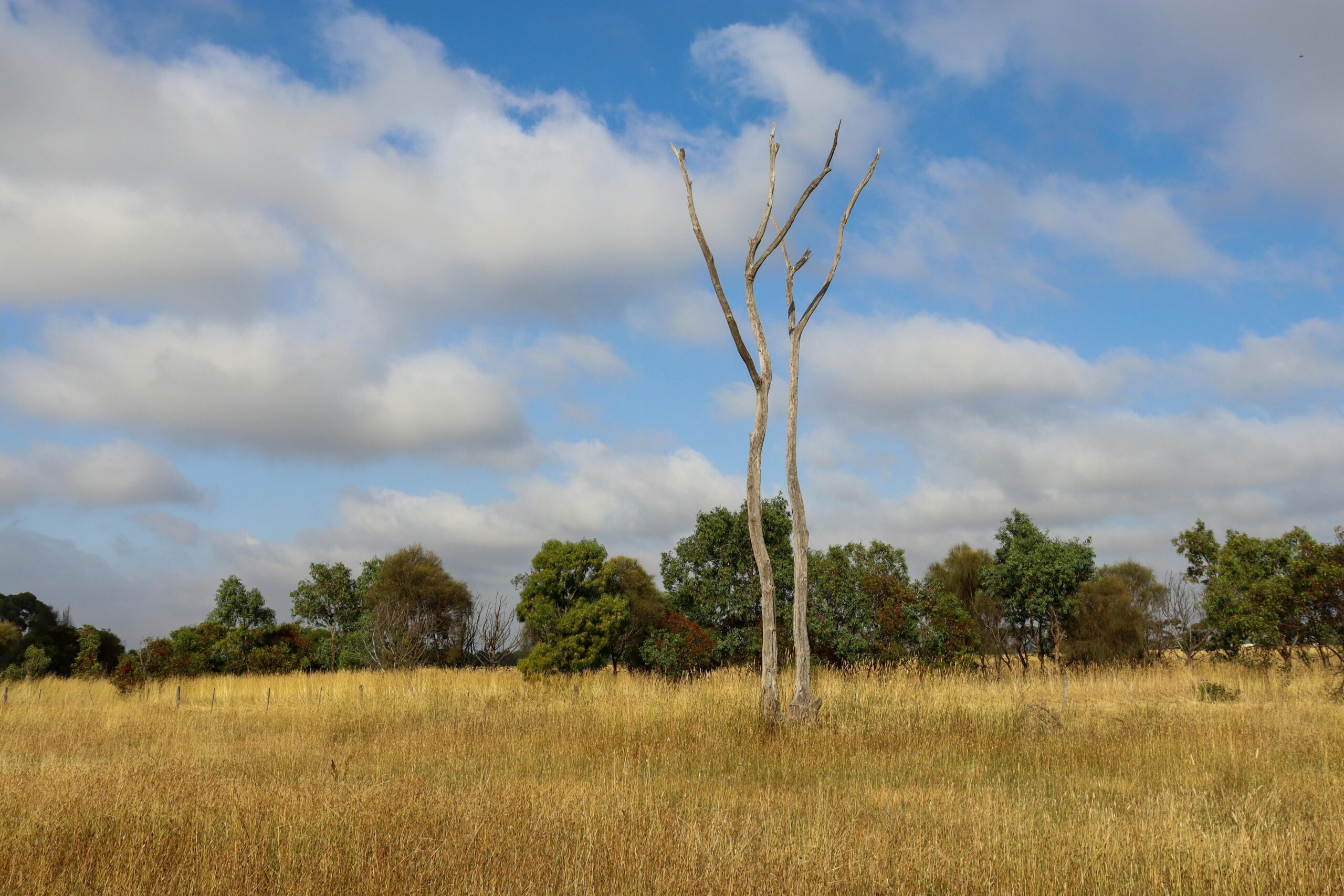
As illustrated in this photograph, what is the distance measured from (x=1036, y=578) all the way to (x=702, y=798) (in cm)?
2396

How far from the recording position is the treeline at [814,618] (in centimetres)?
2111

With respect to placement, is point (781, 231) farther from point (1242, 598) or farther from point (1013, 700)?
point (1242, 598)

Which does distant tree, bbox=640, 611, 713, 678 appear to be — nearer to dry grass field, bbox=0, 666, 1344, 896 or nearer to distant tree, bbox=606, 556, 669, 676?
distant tree, bbox=606, 556, 669, 676

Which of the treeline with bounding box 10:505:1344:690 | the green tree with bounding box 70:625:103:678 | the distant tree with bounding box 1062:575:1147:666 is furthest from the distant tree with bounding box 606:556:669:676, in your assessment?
the green tree with bounding box 70:625:103:678

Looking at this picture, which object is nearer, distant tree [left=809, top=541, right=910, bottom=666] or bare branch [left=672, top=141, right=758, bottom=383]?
bare branch [left=672, top=141, right=758, bottom=383]

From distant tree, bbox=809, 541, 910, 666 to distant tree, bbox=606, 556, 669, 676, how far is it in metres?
3.33

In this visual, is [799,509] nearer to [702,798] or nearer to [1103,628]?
[702,798]

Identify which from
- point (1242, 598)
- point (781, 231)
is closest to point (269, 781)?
point (781, 231)

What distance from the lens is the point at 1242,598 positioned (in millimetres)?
20328

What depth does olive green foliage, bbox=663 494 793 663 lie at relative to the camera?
77.7ft

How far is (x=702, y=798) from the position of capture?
7.41 m

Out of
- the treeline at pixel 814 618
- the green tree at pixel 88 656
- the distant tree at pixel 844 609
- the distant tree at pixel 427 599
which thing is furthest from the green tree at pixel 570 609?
the green tree at pixel 88 656

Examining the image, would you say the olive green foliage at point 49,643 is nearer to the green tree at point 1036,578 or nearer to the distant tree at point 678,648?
the distant tree at point 678,648

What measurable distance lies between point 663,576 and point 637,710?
41.1 ft
